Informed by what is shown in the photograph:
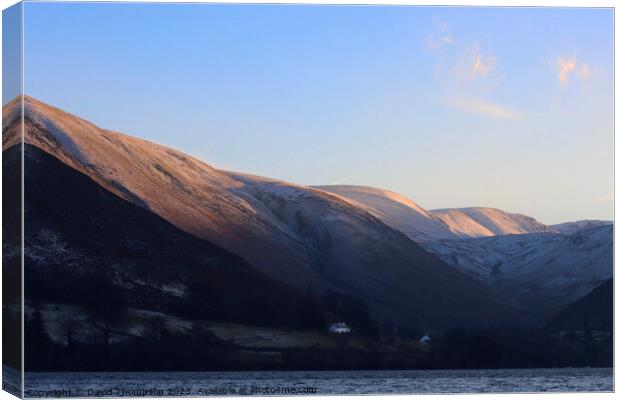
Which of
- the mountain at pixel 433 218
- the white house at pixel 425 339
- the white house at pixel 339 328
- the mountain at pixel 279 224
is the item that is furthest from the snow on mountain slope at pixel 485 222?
the white house at pixel 339 328

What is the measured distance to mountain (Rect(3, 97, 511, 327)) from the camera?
44.6 m

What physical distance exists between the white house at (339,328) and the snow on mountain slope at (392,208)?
3034 millimetres

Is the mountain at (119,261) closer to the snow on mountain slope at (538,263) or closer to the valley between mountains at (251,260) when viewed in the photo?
the valley between mountains at (251,260)

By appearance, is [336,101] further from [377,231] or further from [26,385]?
[26,385]

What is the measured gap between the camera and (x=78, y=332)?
43312mm

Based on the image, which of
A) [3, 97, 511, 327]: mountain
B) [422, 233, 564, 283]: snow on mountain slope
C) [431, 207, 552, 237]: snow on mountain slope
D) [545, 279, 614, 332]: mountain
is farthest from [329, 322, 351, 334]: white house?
[545, 279, 614, 332]: mountain

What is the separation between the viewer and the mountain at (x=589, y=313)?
153ft

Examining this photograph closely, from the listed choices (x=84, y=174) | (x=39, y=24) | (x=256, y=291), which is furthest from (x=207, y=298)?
(x=39, y=24)

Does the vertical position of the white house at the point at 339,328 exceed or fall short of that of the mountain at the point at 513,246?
it falls short

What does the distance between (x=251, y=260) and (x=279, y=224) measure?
2465 millimetres

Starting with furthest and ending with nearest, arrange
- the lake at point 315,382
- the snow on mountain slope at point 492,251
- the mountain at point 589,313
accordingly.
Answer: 1. the snow on mountain slope at point 492,251
2. the mountain at point 589,313
3. the lake at point 315,382

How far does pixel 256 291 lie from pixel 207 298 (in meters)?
1.30

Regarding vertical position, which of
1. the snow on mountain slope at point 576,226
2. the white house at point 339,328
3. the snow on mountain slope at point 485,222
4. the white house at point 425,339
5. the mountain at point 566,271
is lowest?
the white house at point 425,339

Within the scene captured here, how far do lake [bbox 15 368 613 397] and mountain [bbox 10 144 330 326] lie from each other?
5.34ft
